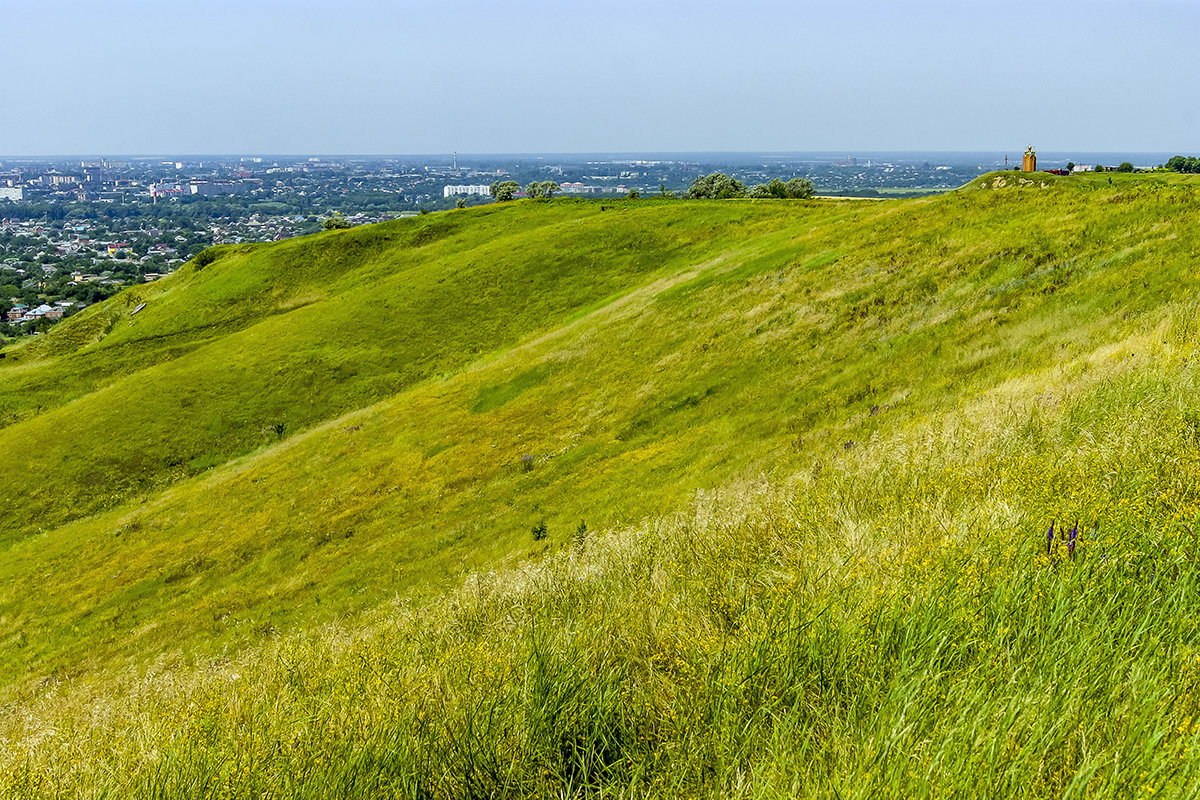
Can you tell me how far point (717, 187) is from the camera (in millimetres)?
103688

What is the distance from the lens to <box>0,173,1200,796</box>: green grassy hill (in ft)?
13.7

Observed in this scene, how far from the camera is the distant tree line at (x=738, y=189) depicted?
92.3m

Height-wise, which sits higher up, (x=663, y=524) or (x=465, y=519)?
(x=663, y=524)

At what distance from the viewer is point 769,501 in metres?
10.5

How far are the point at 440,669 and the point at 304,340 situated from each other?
169 feet

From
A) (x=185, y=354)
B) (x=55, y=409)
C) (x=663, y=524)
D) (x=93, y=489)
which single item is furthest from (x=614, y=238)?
(x=663, y=524)

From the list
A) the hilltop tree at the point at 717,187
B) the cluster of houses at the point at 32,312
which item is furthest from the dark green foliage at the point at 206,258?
the cluster of houses at the point at 32,312

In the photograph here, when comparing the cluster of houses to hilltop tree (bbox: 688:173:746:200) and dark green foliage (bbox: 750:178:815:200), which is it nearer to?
hilltop tree (bbox: 688:173:746:200)

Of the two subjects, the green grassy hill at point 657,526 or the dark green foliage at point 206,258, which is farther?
the dark green foliage at point 206,258

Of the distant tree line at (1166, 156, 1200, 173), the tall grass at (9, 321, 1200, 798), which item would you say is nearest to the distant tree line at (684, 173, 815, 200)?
the distant tree line at (1166, 156, 1200, 173)

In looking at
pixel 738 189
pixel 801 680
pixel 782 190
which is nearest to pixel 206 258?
pixel 738 189

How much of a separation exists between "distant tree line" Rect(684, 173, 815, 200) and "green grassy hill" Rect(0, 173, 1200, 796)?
38.1m

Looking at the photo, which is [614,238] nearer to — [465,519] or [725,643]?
[465,519]

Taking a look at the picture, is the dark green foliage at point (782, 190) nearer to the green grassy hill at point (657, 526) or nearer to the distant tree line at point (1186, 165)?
the green grassy hill at point (657, 526)
